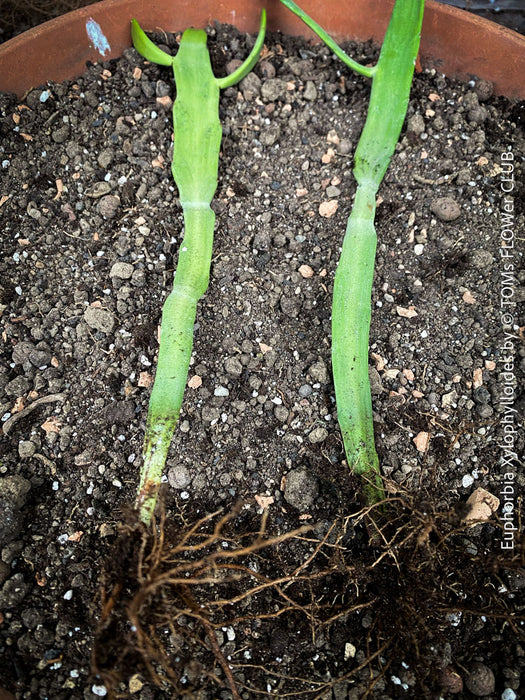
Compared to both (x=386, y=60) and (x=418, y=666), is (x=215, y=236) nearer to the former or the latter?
(x=386, y=60)

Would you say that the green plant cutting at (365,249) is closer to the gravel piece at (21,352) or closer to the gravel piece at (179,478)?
the gravel piece at (179,478)

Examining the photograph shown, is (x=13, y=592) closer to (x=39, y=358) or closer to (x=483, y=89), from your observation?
(x=39, y=358)

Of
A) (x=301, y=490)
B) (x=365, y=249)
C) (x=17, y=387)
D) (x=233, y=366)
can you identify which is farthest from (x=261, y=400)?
(x=17, y=387)

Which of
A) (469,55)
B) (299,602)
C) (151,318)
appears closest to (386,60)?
(469,55)

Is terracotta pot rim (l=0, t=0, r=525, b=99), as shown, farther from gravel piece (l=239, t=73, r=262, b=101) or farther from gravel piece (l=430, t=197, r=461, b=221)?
gravel piece (l=430, t=197, r=461, b=221)

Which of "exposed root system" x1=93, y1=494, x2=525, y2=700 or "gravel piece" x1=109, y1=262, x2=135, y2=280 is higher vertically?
"gravel piece" x1=109, y1=262, x2=135, y2=280

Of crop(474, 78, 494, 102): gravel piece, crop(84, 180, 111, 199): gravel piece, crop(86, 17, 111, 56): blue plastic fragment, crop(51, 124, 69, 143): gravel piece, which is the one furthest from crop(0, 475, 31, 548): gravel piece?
crop(474, 78, 494, 102): gravel piece

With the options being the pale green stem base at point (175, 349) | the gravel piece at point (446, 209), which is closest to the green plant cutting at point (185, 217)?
the pale green stem base at point (175, 349)
